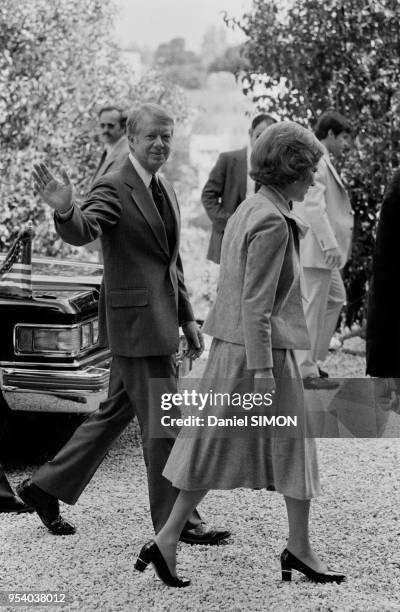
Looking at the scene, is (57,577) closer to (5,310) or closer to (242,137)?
(5,310)

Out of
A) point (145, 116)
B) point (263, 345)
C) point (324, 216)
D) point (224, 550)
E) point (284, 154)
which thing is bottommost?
point (224, 550)

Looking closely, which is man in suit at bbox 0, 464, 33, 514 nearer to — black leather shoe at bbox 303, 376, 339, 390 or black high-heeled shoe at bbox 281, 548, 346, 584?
black high-heeled shoe at bbox 281, 548, 346, 584

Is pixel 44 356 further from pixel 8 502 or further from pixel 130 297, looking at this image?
pixel 130 297

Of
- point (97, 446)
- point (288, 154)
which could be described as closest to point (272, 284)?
point (288, 154)

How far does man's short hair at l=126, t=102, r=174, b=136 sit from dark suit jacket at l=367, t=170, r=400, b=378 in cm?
93

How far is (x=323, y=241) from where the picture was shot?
25.1 feet

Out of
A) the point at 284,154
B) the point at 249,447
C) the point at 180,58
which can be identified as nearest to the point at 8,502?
the point at 249,447

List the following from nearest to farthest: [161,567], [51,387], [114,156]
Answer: [161,567], [51,387], [114,156]

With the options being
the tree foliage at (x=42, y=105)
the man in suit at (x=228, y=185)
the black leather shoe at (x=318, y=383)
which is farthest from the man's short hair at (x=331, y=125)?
the tree foliage at (x=42, y=105)

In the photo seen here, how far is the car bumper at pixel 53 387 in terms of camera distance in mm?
5559

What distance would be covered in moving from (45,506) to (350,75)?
6.49m

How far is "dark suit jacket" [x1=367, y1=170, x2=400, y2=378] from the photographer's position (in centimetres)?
404

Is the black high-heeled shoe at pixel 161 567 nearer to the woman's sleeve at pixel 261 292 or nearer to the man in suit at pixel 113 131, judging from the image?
the woman's sleeve at pixel 261 292

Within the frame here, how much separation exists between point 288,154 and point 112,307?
3.10ft
